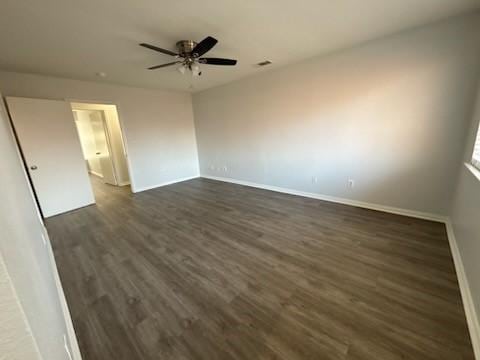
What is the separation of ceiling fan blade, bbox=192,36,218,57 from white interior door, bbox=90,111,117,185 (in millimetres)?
4430

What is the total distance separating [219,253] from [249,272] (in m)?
0.48

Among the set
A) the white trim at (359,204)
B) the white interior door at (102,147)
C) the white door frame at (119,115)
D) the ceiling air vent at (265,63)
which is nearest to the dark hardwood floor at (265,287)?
the white trim at (359,204)

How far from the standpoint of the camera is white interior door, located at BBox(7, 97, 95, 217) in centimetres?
331

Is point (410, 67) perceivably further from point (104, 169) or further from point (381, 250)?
point (104, 169)

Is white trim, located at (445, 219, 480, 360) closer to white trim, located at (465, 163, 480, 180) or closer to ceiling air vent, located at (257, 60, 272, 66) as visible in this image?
white trim, located at (465, 163, 480, 180)

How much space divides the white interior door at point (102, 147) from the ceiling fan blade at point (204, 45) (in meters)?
4.43

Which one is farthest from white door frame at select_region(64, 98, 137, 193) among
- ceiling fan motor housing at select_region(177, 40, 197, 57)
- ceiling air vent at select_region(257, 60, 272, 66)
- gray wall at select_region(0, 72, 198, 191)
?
ceiling air vent at select_region(257, 60, 272, 66)

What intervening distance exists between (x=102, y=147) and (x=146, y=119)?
6.70 ft

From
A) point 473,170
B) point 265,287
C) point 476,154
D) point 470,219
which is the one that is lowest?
point 265,287

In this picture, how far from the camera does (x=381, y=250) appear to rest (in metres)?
2.21

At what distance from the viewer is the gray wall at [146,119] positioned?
3.49m

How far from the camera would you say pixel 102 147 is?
586 centimetres

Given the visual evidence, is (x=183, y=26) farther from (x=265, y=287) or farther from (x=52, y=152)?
(x=52, y=152)

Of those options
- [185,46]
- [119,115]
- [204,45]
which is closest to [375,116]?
[204,45]
